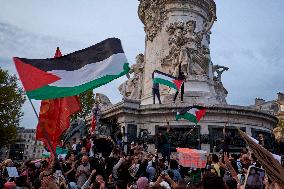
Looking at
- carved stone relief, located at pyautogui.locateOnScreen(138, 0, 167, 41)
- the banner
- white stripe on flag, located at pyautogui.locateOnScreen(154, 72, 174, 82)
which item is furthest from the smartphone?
carved stone relief, located at pyautogui.locateOnScreen(138, 0, 167, 41)

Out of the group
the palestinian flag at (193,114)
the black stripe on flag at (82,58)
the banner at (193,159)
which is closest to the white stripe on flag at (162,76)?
the palestinian flag at (193,114)

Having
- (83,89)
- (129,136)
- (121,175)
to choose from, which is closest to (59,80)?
(83,89)

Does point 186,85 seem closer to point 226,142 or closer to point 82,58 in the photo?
point 226,142

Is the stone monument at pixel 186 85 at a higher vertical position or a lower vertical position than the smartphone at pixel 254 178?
higher

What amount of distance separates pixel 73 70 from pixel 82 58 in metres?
0.37

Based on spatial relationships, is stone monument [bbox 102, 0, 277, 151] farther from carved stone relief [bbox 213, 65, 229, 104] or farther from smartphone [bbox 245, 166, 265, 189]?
smartphone [bbox 245, 166, 265, 189]

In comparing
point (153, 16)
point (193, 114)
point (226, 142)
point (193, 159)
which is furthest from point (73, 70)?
point (153, 16)

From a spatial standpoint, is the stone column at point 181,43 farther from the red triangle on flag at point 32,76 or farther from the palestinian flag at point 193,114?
the red triangle on flag at point 32,76

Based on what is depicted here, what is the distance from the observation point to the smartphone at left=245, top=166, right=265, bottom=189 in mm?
4738

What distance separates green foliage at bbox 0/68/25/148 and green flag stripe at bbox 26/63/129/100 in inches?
1156

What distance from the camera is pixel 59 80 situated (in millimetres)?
8117

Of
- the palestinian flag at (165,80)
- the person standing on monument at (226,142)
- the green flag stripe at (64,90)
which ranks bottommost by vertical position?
the person standing on monument at (226,142)

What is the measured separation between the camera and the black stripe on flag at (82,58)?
8.40m

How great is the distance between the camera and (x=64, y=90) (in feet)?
26.6
